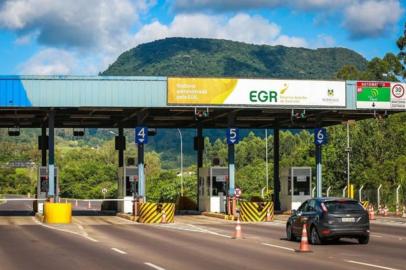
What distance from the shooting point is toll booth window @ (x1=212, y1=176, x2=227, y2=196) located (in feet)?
165

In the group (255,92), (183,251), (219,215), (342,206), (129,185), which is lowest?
(219,215)

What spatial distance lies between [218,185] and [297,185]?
16.3 feet

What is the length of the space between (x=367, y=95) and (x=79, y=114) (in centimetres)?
1726

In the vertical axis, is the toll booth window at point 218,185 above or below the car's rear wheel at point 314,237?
above

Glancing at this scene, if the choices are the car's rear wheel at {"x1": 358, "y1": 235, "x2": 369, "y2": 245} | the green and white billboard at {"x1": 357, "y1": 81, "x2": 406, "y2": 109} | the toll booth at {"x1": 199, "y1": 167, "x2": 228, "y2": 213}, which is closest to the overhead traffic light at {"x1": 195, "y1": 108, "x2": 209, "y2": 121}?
the toll booth at {"x1": 199, "y1": 167, "x2": 228, "y2": 213}

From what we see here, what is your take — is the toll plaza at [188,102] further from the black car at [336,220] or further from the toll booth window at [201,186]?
the black car at [336,220]

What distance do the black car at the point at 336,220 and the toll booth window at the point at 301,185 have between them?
25.3 metres

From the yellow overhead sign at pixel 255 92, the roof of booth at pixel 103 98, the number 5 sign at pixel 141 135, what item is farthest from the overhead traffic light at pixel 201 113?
the number 5 sign at pixel 141 135

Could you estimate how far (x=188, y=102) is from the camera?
139 feet

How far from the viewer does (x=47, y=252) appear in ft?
69.6

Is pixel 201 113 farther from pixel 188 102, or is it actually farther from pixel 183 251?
pixel 183 251

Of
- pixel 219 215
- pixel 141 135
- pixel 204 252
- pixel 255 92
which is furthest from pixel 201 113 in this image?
pixel 204 252

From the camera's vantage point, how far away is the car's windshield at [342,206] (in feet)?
79.7

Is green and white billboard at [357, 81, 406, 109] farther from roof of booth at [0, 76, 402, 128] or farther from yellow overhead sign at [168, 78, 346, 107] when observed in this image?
yellow overhead sign at [168, 78, 346, 107]
